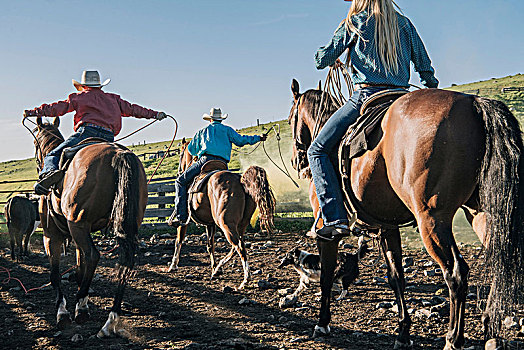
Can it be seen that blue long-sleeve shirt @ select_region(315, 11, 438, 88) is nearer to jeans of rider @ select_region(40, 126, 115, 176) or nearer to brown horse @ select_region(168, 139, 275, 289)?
jeans of rider @ select_region(40, 126, 115, 176)

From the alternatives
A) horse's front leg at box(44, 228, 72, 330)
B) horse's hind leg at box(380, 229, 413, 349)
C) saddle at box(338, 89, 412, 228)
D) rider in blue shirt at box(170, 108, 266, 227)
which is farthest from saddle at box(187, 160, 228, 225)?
saddle at box(338, 89, 412, 228)

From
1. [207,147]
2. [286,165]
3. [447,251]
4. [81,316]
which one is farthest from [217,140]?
[286,165]

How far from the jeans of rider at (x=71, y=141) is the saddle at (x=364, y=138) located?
3.55 metres

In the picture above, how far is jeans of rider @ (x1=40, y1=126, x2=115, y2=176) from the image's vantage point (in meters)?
5.77

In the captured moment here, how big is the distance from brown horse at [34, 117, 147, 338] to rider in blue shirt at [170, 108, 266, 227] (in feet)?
12.7

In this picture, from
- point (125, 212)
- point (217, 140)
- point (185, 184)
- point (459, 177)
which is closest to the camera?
point (459, 177)

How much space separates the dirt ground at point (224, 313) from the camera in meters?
4.40

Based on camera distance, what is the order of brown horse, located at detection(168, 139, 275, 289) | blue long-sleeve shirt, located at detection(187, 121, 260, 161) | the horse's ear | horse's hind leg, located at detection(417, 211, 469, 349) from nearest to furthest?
horse's hind leg, located at detection(417, 211, 469, 349) < the horse's ear < brown horse, located at detection(168, 139, 275, 289) < blue long-sleeve shirt, located at detection(187, 121, 260, 161)

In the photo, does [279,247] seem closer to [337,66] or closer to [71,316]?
[71,316]

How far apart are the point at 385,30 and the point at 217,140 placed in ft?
19.0

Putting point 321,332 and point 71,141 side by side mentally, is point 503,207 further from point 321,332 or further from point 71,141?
point 71,141

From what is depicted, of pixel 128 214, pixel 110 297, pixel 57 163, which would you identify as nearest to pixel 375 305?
pixel 128 214

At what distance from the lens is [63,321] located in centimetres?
523

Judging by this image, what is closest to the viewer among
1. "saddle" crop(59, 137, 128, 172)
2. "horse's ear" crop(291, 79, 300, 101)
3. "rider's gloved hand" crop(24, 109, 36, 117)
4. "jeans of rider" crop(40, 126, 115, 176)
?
"horse's ear" crop(291, 79, 300, 101)
